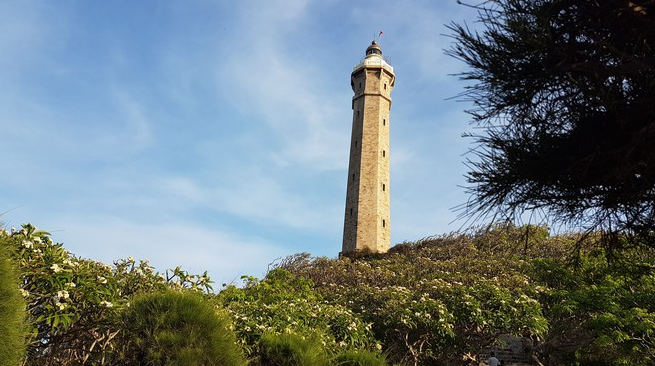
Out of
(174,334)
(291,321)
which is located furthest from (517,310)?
(174,334)

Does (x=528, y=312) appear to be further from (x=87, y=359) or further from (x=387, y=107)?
(x=387, y=107)

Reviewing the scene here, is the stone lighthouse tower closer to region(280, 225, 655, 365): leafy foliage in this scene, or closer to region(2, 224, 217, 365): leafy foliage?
region(280, 225, 655, 365): leafy foliage

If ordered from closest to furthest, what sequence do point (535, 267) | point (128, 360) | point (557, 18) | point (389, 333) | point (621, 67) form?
point (621, 67) < point (557, 18) < point (128, 360) < point (389, 333) < point (535, 267)

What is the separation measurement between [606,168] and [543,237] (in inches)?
959

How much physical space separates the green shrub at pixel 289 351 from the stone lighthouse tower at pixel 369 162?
29129 mm

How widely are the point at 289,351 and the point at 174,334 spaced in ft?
7.00

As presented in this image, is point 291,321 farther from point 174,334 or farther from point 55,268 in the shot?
point 55,268

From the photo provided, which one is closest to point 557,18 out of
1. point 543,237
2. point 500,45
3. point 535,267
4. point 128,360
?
point 500,45

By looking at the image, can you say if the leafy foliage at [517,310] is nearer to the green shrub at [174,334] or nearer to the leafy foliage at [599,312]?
the leafy foliage at [599,312]

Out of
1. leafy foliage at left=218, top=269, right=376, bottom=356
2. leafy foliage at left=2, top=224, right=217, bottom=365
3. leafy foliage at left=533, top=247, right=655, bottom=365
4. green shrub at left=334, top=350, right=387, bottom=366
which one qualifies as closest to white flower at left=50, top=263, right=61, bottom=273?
leafy foliage at left=2, top=224, right=217, bottom=365

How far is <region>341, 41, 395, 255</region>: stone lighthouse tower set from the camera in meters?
38.6

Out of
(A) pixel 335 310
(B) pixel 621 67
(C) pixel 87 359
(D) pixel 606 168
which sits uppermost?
(B) pixel 621 67

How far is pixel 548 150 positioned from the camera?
644 cm

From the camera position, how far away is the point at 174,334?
23.4ft
